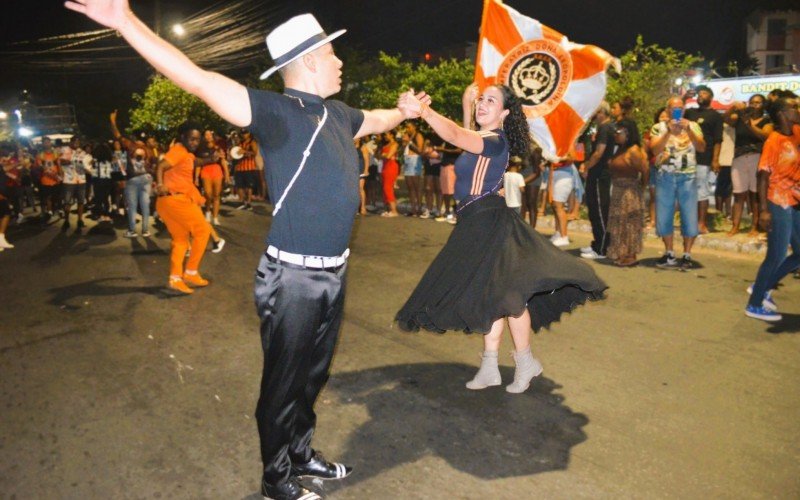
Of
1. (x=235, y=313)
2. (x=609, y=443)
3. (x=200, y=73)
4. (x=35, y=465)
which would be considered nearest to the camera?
(x=200, y=73)

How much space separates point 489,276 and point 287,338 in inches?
61.1

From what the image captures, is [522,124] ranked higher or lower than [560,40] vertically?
lower

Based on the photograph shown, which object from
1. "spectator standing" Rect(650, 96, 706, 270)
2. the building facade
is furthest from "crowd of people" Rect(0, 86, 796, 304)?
the building facade

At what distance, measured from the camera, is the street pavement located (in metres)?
3.13

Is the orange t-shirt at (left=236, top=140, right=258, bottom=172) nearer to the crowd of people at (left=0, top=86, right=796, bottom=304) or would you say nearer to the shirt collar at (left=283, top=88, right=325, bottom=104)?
the crowd of people at (left=0, top=86, right=796, bottom=304)

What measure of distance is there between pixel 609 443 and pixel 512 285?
105 centimetres

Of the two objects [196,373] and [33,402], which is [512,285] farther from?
[33,402]

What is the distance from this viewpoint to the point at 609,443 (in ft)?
11.5

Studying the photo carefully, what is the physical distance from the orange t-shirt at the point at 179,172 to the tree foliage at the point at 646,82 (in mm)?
11240

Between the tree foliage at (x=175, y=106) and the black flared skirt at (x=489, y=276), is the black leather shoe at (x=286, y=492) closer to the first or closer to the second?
the black flared skirt at (x=489, y=276)

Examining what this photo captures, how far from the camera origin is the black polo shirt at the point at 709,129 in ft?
32.5

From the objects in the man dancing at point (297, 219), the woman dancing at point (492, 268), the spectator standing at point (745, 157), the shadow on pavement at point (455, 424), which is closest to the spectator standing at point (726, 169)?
the spectator standing at point (745, 157)

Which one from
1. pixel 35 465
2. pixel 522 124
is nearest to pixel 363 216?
pixel 522 124

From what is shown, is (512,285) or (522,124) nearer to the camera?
(512,285)
